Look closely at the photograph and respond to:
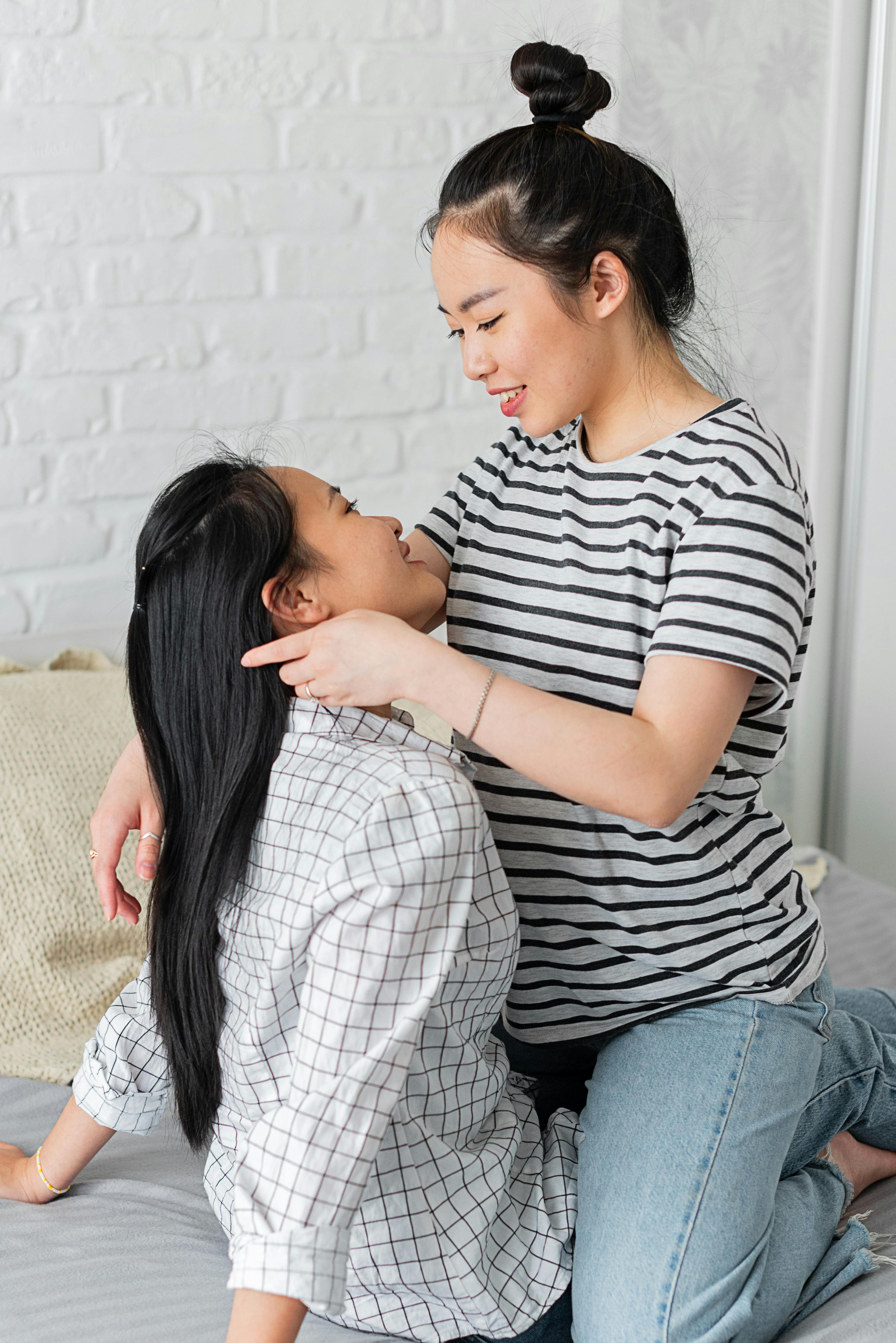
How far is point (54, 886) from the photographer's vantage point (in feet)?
4.64

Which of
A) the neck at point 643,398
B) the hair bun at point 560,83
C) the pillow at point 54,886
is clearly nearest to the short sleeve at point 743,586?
the neck at point 643,398

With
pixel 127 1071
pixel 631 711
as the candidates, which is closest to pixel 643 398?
pixel 631 711

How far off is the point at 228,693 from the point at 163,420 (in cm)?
94

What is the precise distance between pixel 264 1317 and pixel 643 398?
0.75 metres

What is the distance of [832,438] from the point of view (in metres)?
2.35

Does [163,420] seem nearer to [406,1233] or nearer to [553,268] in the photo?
[553,268]

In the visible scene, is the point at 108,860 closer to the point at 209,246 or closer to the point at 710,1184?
the point at 710,1184

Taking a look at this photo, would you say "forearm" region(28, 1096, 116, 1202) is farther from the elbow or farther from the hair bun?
the hair bun

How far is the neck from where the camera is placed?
108cm

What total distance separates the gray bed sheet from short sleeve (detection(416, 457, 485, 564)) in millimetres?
637

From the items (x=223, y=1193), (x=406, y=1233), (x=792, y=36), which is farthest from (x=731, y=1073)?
(x=792, y=36)

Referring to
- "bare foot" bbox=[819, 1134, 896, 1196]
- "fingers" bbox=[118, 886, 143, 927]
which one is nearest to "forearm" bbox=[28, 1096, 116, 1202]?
"fingers" bbox=[118, 886, 143, 927]

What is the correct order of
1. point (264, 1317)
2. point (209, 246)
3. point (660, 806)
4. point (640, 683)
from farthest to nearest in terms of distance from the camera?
point (209, 246), point (640, 683), point (660, 806), point (264, 1317)

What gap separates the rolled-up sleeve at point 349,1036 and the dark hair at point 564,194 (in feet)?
1.50
